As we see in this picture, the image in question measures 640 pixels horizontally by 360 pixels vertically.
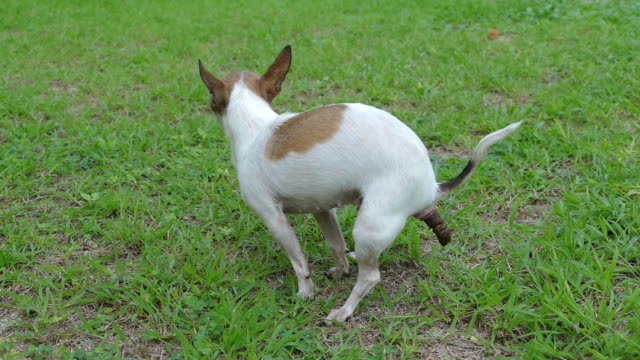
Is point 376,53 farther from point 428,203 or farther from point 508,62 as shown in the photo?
point 428,203

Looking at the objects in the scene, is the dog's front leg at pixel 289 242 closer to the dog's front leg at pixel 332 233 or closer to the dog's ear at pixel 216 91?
the dog's front leg at pixel 332 233

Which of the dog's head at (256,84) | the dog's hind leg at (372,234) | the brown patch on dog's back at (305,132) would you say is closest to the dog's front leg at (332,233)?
the dog's hind leg at (372,234)

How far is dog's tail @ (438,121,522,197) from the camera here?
2.16 metres

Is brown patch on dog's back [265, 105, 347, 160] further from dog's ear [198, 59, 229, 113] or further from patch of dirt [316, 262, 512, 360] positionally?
patch of dirt [316, 262, 512, 360]

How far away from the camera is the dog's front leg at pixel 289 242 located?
2.31 metres

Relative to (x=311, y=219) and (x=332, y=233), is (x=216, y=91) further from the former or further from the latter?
(x=311, y=219)

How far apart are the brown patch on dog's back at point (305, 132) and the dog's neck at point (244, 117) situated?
155 millimetres

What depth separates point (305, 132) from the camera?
217 cm

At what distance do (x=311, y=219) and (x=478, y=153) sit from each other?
1.20 meters

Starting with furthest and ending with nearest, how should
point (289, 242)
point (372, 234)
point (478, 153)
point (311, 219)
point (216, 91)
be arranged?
point (311, 219) < point (216, 91) < point (289, 242) < point (478, 153) < point (372, 234)

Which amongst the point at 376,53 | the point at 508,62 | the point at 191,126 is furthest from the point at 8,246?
the point at 508,62

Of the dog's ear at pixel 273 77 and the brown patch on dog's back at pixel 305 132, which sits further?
the dog's ear at pixel 273 77

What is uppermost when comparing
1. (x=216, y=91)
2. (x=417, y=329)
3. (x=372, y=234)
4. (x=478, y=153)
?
(x=216, y=91)

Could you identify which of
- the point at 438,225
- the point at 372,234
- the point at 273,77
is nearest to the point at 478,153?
the point at 438,225
